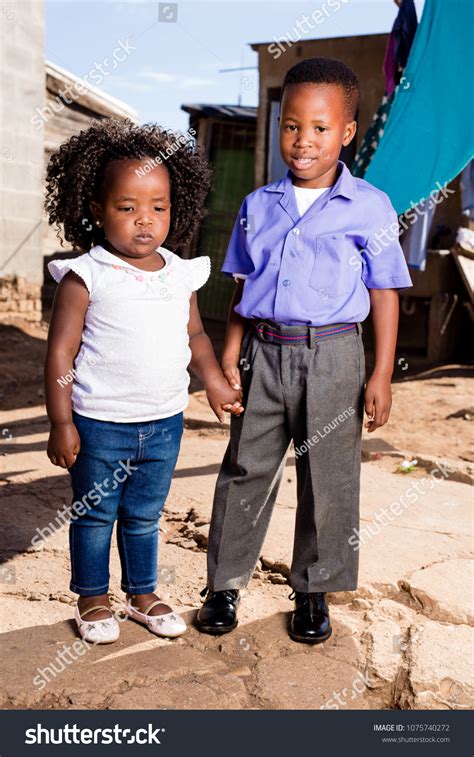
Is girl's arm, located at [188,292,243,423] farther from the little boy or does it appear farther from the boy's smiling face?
the boy's smiling face

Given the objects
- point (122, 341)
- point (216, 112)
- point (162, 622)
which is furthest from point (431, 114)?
point (216, 112)

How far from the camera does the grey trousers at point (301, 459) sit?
2.03 m

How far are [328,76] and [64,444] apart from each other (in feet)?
3.58

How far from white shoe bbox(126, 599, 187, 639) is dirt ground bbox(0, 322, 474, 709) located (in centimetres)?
3

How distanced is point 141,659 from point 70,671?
0.18 m

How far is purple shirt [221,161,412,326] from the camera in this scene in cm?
198

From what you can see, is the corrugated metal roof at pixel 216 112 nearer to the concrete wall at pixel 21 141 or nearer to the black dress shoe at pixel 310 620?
the concrete wall at pixel 21 141

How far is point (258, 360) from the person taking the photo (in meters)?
2.07

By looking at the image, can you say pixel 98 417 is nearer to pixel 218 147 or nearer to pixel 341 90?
pixel 341 90

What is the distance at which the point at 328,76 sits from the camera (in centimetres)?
195

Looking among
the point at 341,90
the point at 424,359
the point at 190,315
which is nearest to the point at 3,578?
the point at 190,315

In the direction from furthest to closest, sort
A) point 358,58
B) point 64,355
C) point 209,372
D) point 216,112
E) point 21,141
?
1. point 216,112
2. point 358,58
3. point 21,141
4. point 209,372
5. point 64,355

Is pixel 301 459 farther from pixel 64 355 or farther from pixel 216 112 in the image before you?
pixel 216 112
